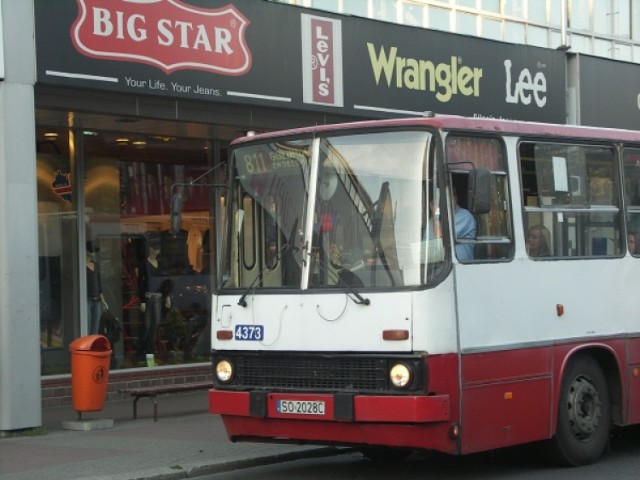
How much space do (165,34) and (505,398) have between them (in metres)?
7.46

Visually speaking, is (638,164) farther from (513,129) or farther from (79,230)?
(79,230)

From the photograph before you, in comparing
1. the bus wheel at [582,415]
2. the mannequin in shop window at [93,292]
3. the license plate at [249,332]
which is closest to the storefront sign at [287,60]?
the mannequin in shop window at [93,292]

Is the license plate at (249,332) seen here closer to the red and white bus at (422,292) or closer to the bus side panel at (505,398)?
the red and white bus at (422,292)

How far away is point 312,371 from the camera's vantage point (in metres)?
9.88

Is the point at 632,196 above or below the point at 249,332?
above

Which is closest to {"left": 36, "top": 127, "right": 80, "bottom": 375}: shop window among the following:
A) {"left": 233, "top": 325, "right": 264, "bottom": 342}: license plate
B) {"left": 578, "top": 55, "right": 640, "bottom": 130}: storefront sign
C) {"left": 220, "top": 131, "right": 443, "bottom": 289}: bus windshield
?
{"left": 220, "top": 131, "right": 443, "bottom": 289}: bus windshield

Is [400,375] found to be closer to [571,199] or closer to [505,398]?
[505,398]

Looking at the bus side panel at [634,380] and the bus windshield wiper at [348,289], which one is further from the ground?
the bus windshield wiper at [348,289]

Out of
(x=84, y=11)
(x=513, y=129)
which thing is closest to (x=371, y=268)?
(x=513, y=129)

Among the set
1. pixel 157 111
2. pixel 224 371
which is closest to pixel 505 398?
pixel 224 371

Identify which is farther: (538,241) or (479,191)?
(538,241)

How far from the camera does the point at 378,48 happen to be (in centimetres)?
1831

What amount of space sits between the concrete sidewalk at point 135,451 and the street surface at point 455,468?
0.63 ft

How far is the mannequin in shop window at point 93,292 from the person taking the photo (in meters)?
17.5
